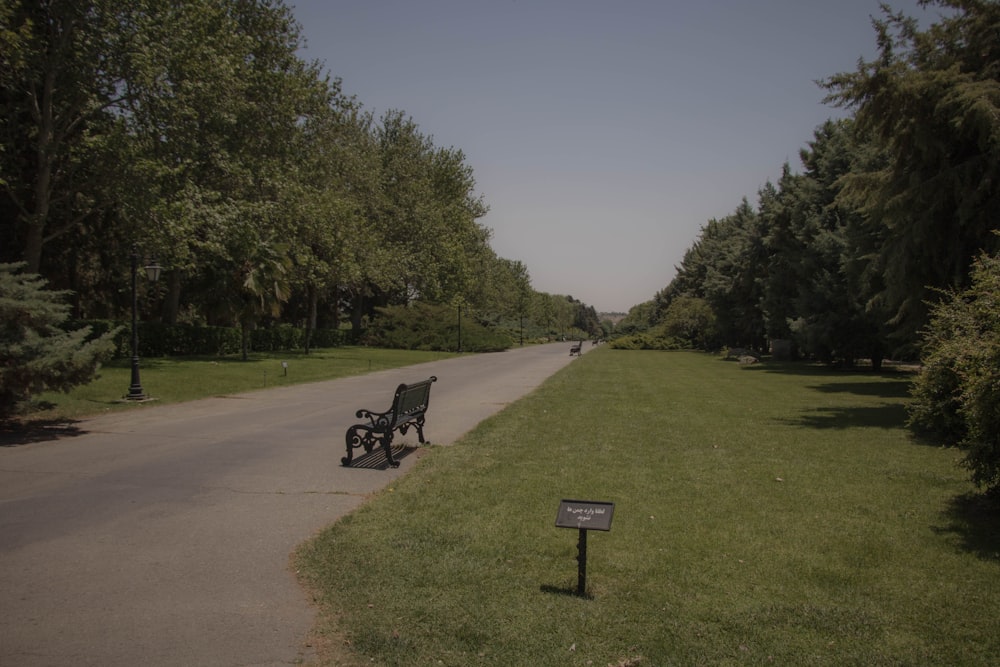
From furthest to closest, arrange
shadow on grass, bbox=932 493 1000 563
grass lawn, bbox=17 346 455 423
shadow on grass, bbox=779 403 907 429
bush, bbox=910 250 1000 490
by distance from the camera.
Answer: grass lawn, bbox=17 346 455 423
shadow on grass, bbox=779 403 907 429
bush, bbox=910 250 1000 490
shadow on grass, bbox=932 493 1000 563

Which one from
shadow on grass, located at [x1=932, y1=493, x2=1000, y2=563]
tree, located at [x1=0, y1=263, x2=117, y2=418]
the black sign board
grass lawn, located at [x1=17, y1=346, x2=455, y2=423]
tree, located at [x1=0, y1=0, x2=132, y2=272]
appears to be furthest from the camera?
tree, located at [x1=0, y1=0, x2=132, y2=272]

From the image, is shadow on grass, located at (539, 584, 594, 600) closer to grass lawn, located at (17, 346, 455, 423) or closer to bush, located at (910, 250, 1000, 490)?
bush, located at (910, 250, 1000, 490)

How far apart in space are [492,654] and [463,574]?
1.22 metres

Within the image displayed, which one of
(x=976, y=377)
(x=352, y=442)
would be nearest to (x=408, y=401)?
(x=352, y=442)

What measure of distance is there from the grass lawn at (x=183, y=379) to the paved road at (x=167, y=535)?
1922 millimetres

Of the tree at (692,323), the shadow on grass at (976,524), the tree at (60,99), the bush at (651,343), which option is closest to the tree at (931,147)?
the shadow on grass at (976,524)

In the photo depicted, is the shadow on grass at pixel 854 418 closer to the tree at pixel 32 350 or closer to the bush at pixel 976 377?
the bush at pixel 976 377

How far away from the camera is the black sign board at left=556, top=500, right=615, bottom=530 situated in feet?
14.6

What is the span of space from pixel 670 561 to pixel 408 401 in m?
5.69

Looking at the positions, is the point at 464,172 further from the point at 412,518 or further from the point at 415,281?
the point at 412,518

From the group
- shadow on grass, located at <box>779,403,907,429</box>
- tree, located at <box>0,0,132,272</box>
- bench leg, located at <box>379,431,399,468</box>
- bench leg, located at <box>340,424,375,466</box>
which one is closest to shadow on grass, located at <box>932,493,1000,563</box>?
shadow on grass, located at <box>779,403,907,429</box>

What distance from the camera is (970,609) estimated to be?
14.9ft

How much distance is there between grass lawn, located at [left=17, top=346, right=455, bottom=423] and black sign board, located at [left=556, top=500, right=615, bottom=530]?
10.0 meters

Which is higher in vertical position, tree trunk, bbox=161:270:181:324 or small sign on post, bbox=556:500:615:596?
tree trunk, bbox=161:270:181:324
